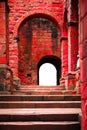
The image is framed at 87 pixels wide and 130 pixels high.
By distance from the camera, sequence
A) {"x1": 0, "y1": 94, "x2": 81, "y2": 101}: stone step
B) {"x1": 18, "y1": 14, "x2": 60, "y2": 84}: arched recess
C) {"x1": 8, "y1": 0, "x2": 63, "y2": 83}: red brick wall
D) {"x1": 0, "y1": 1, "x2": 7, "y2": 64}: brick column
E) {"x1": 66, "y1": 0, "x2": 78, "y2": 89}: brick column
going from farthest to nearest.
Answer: {"x1": 18, "y1": 14, "x2": 60, "y2": 84}: arched recess
{"x1": 8, "y1": 0, "x2": 63, "y2": 83}: red brick wall
{"x1": 66, "y1": 0, "x2": 78, "y2": 89}: brick column
{"x1": 0, "y1": 1, "x2": 7, "y2": 64}: brick column
{"x1": 0, "y1": 94, "x2": 81, "y2": 101}: stone step

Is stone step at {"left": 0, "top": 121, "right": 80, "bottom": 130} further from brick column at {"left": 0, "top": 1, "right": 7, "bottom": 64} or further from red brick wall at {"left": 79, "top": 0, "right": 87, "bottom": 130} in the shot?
brick column at {"left": 0, "top": 1, "right": 7, "bottom": 64}

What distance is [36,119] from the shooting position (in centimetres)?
424

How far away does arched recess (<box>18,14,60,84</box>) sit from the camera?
1711cm

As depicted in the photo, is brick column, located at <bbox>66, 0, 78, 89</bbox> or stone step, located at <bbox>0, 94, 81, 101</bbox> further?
brick column, located at <bbox>66, 0, 78, 89</bbox>

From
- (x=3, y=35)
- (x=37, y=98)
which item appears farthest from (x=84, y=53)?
(x=3, y=35)

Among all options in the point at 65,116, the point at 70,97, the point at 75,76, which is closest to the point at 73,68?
the point at 75,76

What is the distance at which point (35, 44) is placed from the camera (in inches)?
679

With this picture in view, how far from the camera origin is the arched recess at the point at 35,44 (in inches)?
674

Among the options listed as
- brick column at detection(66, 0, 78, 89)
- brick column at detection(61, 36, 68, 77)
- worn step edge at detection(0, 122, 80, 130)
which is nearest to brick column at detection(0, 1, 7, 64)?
brick column at detection(66, 0, 78, 89)

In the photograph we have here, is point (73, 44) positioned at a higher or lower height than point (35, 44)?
lower

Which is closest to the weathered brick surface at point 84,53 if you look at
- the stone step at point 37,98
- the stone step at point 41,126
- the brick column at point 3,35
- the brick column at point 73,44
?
the stone step at point 41,126

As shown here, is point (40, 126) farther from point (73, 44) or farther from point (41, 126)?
point (73, 44)

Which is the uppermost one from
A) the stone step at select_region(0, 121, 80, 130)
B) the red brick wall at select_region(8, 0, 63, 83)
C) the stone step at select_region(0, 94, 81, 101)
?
the red brick wall at select_region(8, 0, 63, 83)

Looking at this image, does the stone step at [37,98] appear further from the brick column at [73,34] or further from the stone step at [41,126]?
the brick column at [73,34]
